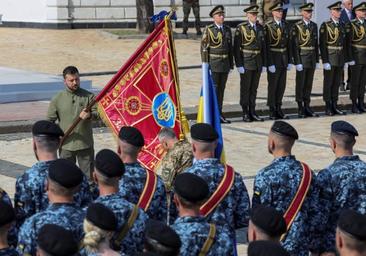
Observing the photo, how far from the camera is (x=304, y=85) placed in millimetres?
19500

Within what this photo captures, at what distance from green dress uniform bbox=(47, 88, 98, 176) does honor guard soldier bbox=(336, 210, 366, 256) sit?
5684 mm

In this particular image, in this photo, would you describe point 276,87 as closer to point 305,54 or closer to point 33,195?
point 305,54

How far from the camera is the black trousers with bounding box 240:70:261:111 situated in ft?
61.6

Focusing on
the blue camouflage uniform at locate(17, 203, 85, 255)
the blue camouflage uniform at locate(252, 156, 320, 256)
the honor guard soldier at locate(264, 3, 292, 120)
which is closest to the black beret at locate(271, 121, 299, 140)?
the blue camouflage uniform at locate(252, 156, 320, 256)

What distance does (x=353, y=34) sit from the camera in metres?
19.6

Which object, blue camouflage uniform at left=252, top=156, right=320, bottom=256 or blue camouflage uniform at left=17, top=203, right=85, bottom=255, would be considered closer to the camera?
blue camouflage uniform at left=17, top=203, right=85, bottom=255

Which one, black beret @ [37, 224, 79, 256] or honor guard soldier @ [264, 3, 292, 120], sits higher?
black beret @ [37, 224, 79, 256]

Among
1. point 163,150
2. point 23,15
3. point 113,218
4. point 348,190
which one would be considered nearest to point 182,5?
point 23,15

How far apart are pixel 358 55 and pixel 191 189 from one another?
43.8 feet

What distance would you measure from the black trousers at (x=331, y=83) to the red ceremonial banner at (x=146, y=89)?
855 cm

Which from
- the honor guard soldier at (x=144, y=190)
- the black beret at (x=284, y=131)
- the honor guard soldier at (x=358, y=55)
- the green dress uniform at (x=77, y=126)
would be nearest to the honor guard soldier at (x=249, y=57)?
the honor guard soldier at (x=358, y=55)

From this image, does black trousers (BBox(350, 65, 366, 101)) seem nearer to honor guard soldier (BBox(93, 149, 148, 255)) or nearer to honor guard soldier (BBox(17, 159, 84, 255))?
honor guard soldier (BBox(93, 149, 148, 255))

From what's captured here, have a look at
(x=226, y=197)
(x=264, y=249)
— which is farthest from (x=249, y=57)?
(x=264, y=249)

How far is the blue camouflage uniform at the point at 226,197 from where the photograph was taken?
7859 mm
